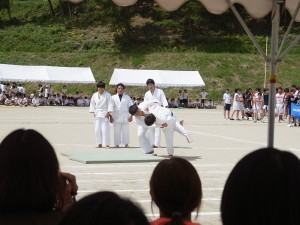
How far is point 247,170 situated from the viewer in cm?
231

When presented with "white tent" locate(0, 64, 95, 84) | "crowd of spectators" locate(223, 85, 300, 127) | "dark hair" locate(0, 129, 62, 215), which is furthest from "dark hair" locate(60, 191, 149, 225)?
"white tent" locate(0, 64, 95, 84)

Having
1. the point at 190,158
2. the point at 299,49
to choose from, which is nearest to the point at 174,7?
the point at 190,158

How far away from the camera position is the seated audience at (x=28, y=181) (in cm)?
284

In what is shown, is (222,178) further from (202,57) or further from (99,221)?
(202,57)

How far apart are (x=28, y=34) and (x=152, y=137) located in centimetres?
5051

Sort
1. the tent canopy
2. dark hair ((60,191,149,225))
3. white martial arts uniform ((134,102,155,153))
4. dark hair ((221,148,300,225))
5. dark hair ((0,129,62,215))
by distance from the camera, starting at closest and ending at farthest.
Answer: dark hair ((60,191,149,225)) < dark hair ((221,148,300,225)) < dark hair ((0,129,62,215)) < the tent canopy < white martial arts uniform ((134,102,155,153))

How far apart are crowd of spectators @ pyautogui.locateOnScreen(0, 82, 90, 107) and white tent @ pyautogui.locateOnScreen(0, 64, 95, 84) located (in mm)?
1595

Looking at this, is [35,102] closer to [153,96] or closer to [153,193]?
[153,96]

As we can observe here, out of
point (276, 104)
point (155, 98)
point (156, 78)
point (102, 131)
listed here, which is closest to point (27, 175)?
point (155, 98)

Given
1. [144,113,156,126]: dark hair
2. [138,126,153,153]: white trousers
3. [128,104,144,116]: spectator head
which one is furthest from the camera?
[138,126,153,153]: white trousers

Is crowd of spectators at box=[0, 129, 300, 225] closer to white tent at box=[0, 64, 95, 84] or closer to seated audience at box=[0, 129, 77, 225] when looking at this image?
seated audience at box=[0, 129, 77, 225]

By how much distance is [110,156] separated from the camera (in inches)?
557

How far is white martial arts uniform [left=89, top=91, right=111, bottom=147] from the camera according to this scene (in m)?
16.8

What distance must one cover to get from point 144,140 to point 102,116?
2.49 metres
